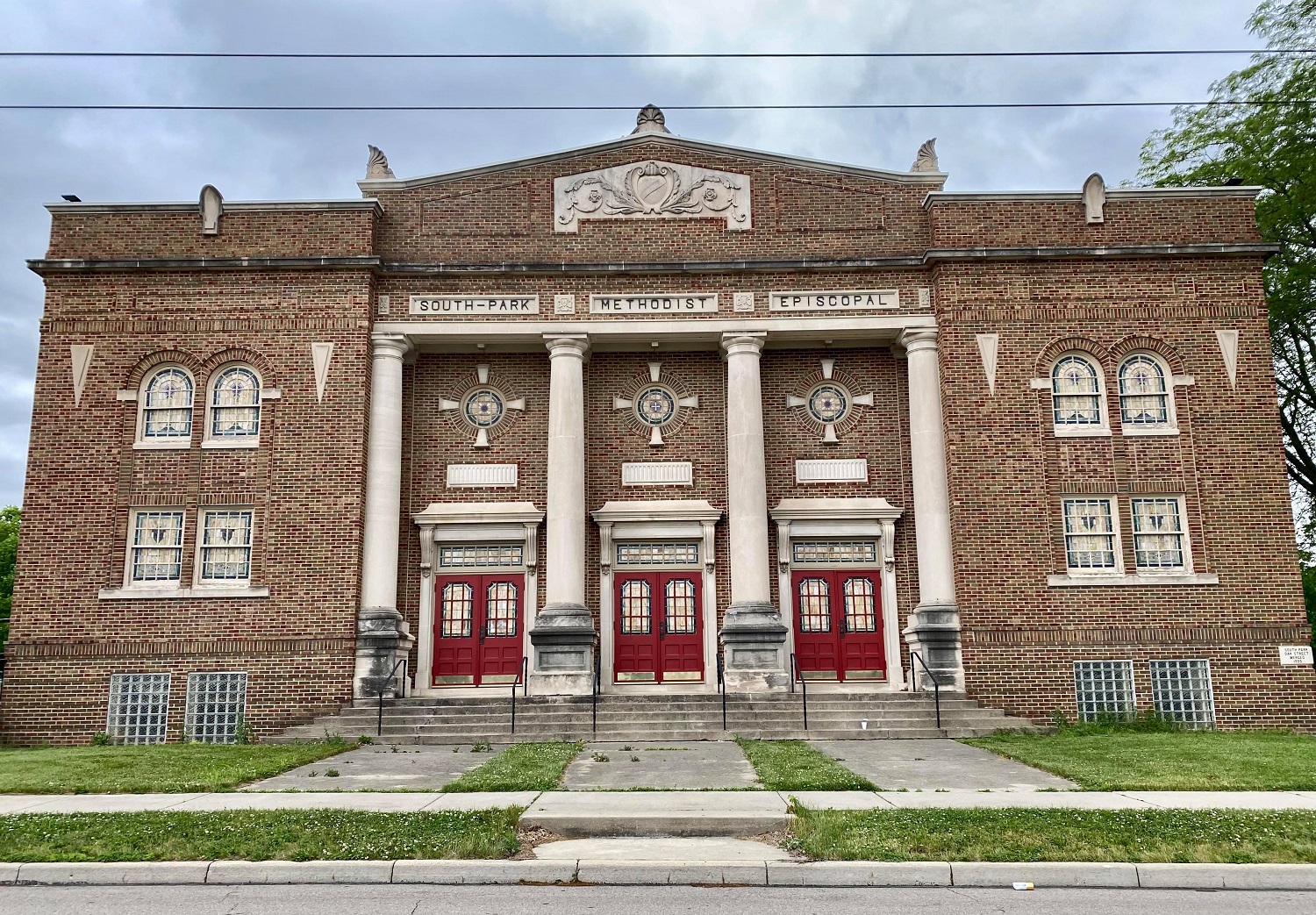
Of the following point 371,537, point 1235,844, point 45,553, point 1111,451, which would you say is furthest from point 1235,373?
point 45,553

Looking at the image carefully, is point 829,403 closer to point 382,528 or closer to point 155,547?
point 382,528

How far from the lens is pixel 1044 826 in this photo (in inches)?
344

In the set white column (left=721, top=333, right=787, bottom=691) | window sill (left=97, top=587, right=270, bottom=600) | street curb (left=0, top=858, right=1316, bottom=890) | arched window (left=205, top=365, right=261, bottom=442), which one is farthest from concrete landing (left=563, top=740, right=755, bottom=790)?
arched window (left=205, top=365, right=261, bottom=442)

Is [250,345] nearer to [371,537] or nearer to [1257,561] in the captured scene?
[371,537]

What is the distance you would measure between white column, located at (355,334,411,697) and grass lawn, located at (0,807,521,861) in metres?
8.43

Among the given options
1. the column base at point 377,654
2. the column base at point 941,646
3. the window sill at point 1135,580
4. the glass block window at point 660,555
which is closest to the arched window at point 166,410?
the column base at point 377,654

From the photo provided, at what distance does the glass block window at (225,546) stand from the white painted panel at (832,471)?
10239 millimetres

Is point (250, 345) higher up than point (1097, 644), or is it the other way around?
point (250, 345)

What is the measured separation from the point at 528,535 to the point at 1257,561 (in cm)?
1302

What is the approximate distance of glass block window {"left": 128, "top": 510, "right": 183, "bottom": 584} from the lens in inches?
733

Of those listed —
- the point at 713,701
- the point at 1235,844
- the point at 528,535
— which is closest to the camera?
the point at 1235,844

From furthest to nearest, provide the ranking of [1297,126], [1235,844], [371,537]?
[1297,126], [371,537], [1235,844]

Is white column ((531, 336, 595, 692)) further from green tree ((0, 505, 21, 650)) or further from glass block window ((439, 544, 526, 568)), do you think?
green tree ((0, 505, 21, 650))

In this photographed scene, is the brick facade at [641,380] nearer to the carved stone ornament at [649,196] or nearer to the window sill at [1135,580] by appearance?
the window sill at [1135,580]
